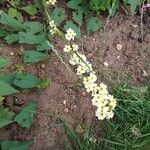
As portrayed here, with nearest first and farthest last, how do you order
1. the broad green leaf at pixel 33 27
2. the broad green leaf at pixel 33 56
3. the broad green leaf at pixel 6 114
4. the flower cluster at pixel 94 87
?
the flower cluster at pixel 94 87
the broad green leaf at pixel 6 114
the broad green leaf at pixel 33 56
the broad green leaf at pixel 33 27

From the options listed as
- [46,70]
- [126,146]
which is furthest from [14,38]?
[126,146]

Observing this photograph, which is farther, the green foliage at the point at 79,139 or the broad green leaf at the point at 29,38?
the broad green leaf at the point at 29,38

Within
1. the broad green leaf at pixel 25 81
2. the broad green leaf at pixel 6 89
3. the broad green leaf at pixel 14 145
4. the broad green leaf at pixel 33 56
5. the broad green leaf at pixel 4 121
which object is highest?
the broad green leaf at pixel 33 56

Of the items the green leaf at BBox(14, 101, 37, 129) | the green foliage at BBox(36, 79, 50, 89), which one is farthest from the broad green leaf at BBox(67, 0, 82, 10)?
the green leaf at BBox(14, 101, 37, 129)

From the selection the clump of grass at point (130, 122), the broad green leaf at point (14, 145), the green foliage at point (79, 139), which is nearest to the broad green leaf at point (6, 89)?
the broad green leaf at point (14, 145)

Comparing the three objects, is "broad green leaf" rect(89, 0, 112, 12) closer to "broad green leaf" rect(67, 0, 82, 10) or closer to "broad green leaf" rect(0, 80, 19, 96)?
"broad green leaf" rect(67, 0, 82, 10)

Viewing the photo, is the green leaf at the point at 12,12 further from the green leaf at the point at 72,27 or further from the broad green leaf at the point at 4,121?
the broad green leaf at the point at 4,121
